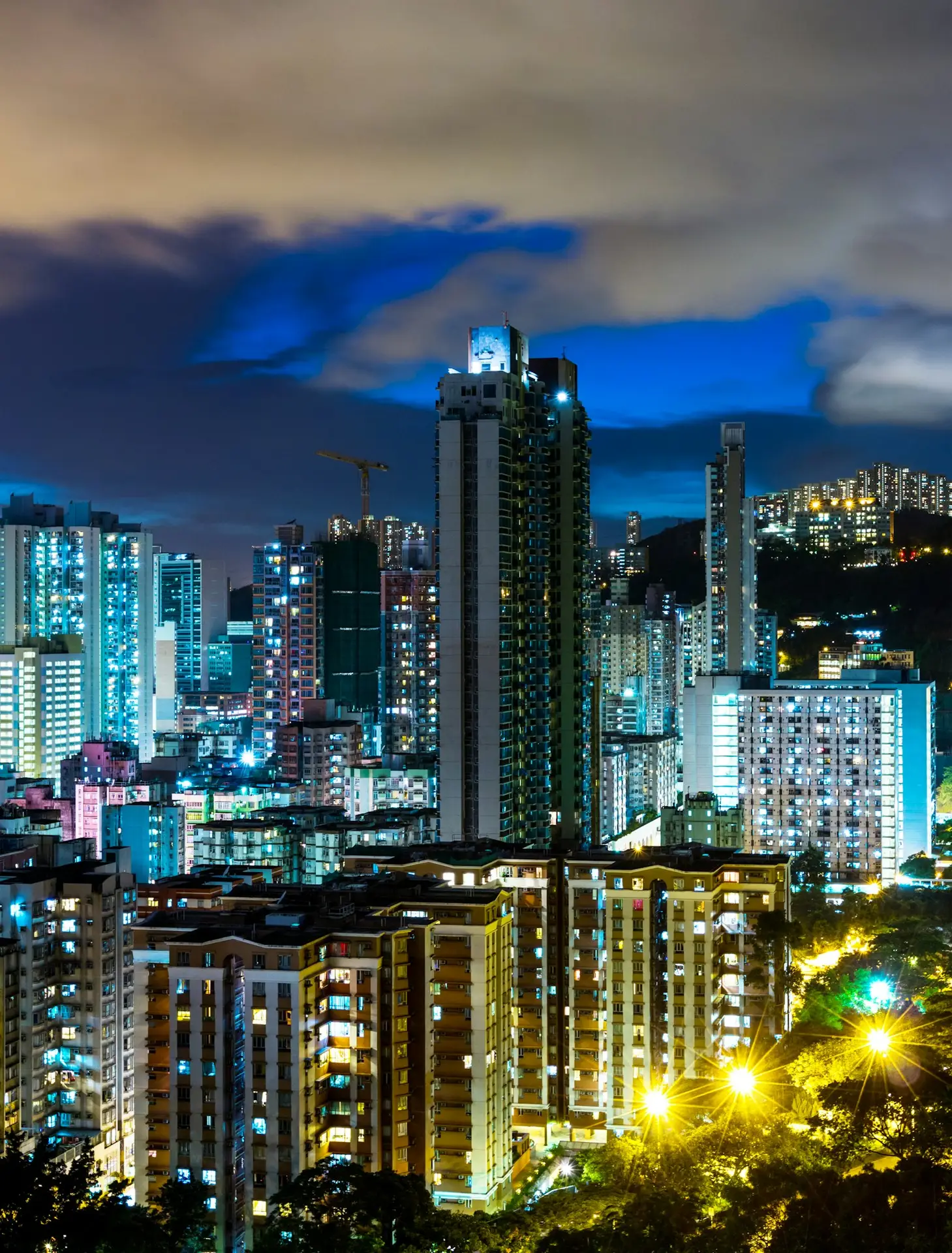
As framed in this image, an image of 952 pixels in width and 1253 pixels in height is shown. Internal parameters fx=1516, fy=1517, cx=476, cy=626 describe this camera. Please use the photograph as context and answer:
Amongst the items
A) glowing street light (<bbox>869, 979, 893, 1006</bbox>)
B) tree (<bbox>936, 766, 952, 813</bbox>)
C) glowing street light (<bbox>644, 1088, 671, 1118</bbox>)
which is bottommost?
glowing street light (<bbox>644, 1088, 671, 1118</bbox>)

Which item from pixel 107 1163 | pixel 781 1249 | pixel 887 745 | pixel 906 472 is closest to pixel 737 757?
pixel 887 745

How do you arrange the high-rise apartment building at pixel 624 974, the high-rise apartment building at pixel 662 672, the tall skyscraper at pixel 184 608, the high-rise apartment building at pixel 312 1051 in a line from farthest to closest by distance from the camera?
1. the tall skyscraper at pixel 184 608
2. the high-rise apartment building at pixel 662 672
3. the high-rise apartment building at pixel 624 974
4. the high-rise apartment building at pixel 312 1051

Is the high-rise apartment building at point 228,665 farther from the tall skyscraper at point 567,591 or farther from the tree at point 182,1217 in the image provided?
the tree at point 182,1217

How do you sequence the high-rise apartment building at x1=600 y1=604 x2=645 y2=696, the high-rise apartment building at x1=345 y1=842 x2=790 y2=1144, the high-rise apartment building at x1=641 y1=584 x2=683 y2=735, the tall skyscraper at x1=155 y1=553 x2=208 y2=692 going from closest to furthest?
the high-rise apartment building at x1=345 y1=842 x2=790 y2=1144
the high-rise apartment building at x1=641 y1=584 x2=683 y2=735
the high-rise apartment building at x1=600 y1=604 x2=645 y2=696
the tall skyscraper at x1=155 y1=553 x2=208 y2=692

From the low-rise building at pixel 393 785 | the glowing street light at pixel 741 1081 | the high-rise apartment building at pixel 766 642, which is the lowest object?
the glowing street light at pixel 741 1081

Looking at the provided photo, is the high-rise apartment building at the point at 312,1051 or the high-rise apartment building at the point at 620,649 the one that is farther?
the high-rise apartment building at the point at 620,649

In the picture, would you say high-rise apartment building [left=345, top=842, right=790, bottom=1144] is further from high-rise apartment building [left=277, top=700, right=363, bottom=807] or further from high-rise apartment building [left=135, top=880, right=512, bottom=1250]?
high-rise apartment building [left=277, top=700, right=363, bottom=807]

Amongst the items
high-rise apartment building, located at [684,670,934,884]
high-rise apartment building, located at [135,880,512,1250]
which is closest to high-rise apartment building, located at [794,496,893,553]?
high-rise apartment building, located at [684,670,934,884]

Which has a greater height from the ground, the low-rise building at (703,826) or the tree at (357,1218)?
the low-rise building at (703,826)

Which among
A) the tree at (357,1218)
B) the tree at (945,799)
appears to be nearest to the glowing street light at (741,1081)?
the tree at (357,1218)
